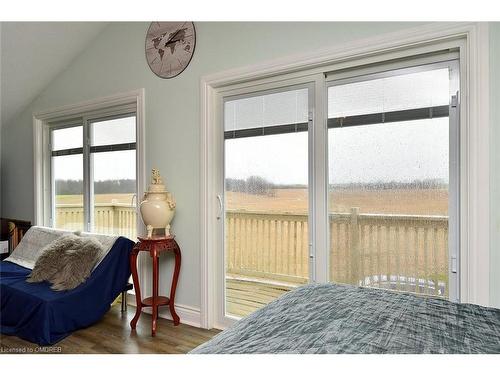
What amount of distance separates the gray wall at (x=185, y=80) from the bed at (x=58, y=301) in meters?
0.38

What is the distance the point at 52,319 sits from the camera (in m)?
2.16

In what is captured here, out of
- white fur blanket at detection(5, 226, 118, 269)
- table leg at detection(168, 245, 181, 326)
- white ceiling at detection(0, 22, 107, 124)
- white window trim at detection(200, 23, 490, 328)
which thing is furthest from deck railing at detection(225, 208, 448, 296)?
white ceiling at detection(0, 22, 107, 124)

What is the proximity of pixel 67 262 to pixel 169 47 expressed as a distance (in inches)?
71.6

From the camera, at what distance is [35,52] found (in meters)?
3.19

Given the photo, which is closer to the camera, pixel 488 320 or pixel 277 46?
pixel 488 320

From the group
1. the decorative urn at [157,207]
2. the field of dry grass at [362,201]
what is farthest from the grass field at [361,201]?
the decorative urn at [157,207]

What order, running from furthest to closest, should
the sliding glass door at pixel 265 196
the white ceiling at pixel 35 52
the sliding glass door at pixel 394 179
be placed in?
the white ceiling at pixel 35 52
the sliding glass door at pixel 265 196
the sliding glass door at pixel 394 179

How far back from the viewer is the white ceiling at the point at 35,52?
2975 mm

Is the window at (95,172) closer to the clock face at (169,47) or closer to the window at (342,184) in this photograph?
the clock face at (169,47)
